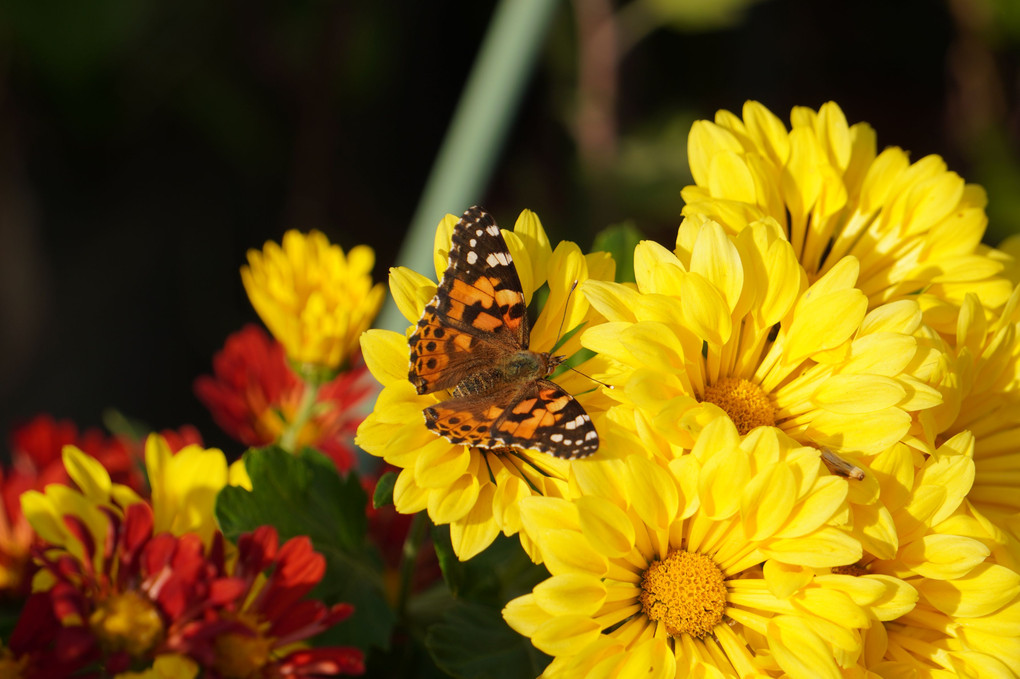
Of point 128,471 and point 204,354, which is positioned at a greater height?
point 128,471

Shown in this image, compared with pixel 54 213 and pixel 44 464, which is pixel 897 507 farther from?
pixel 54 213

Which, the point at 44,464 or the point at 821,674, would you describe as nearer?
the point at 821,674

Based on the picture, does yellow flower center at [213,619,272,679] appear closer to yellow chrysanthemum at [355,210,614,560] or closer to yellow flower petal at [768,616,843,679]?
yellow chrysanthemum at [355,210,614,560]

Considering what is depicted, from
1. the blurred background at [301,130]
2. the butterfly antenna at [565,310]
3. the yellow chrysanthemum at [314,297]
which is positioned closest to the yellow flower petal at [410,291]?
the butterfly antenna at [565,310]

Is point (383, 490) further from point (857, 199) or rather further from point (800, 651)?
point (857, 199)

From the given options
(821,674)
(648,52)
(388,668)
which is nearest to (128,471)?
(388,668)

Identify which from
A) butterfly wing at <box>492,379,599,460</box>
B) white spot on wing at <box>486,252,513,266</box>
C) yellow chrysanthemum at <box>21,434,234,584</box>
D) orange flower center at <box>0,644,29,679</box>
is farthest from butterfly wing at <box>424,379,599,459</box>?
orange flower center at <box>0,644,29,679</box>
